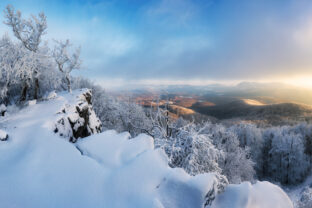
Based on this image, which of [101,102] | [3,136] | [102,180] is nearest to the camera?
[102,180]

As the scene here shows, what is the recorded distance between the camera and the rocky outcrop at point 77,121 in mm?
7624

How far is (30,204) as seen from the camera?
3180 mm

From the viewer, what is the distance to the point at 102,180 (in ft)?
12.6

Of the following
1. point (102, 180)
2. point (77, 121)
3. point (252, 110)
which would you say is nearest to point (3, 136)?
point (77, 121)

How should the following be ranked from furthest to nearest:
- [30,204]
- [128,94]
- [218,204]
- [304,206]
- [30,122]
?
[128,94] < [304,206] < [30,122] < [218,204] < [30,204]

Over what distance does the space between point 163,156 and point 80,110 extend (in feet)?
23.9

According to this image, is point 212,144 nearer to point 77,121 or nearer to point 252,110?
point 77,121

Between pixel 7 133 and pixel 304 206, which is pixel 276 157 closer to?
pixel 304 206

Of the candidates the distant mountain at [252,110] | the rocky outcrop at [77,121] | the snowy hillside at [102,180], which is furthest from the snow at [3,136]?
the distant mountain at [252,110]

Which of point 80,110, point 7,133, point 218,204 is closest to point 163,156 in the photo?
point 218,204

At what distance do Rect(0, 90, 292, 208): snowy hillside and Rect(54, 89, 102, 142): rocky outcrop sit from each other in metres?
1.95

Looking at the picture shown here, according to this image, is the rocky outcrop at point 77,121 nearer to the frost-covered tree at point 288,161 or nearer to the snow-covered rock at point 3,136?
the snow-covered rock at point 3,136

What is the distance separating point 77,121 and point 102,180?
6055 mm

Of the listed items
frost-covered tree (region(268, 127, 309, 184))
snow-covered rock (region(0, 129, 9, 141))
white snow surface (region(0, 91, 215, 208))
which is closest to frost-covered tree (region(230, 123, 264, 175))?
frost-covered tree (region(268, 127, 309, 184))
